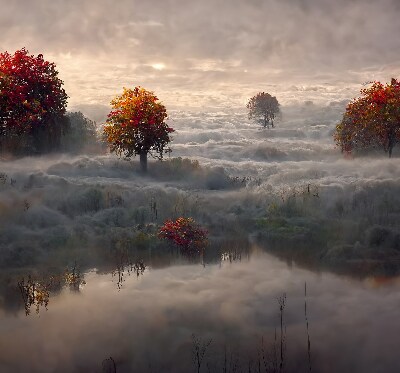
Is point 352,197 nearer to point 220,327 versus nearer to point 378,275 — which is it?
point 378,275

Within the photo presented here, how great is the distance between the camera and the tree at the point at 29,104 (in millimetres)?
39062

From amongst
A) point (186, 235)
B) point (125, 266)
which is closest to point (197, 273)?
point (125, 266)

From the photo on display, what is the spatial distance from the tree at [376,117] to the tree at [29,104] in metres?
28.0

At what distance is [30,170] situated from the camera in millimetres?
34531

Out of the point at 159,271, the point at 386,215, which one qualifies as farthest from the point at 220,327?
the point at 386,215

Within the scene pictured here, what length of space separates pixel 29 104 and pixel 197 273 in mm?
26754

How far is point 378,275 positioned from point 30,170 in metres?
25.7

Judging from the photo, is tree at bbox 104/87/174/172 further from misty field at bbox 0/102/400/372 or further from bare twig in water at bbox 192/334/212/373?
bare twig in water at bbox 192/334/212/373

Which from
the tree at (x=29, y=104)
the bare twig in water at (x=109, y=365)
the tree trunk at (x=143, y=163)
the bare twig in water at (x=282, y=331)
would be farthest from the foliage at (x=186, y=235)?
the tree at (x=29, y=104)

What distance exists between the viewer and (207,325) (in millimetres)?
13852

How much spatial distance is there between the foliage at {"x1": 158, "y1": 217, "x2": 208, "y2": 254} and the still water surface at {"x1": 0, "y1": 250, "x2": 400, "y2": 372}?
3.80 m

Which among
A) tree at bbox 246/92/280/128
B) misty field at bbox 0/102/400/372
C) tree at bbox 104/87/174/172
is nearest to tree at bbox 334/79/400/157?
misty field at bbox 0/102/400/372

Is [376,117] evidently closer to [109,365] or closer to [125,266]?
[125,266]

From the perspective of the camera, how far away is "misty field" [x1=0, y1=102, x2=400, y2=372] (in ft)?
40.2
